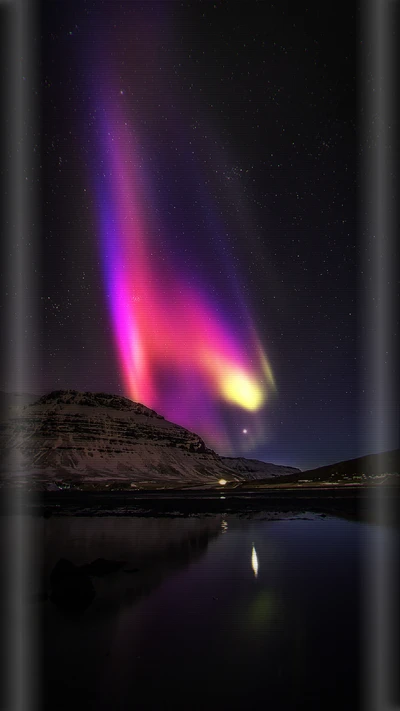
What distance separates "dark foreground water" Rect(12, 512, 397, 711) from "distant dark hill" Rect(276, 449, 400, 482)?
129m

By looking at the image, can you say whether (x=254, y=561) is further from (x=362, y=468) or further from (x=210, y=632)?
(x=362, y=468)

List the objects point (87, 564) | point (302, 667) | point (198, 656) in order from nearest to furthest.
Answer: point (302, 667) → point (198, 656) → point (87, 564)

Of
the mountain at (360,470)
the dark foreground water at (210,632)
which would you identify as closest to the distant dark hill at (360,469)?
the mountain at (360,470)

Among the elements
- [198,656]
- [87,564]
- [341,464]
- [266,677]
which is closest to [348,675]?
[266,677]

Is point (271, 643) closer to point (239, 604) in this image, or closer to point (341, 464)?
point (239, 604)

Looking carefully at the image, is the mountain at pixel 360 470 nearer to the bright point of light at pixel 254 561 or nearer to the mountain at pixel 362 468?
the mountain at pixel 362 468

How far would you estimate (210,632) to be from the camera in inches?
545

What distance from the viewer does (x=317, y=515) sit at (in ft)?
153

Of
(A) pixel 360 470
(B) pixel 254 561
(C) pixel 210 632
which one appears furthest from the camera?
(A) pixel 360 470

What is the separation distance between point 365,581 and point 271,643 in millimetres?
7956

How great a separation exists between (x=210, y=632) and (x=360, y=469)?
157306mm

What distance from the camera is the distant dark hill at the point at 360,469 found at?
147625 mm

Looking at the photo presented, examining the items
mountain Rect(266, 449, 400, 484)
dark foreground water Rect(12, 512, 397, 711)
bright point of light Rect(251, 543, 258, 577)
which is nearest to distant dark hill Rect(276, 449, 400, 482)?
mountain Rect(266, 449, 400, 484)

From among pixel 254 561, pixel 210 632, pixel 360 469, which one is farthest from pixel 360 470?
pixel 210 632
